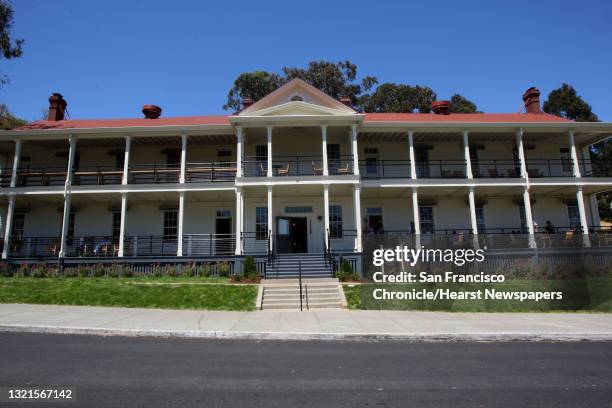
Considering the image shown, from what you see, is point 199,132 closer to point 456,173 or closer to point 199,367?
point 456,173

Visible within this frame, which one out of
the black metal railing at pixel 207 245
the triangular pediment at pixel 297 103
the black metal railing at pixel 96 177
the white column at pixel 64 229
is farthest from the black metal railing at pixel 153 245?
the triangular pediment at pixel 297 103

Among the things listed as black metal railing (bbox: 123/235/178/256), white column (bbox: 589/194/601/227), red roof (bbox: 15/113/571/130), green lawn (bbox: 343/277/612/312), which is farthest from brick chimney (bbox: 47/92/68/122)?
white column (bbox: 589/194/601/227)

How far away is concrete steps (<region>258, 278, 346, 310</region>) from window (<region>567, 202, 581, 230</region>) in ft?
51.4

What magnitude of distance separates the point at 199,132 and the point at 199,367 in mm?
15545

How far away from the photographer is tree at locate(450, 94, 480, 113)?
48.6m

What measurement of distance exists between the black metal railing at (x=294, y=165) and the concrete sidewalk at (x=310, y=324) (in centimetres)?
949

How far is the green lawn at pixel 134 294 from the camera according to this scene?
1248 centimetres

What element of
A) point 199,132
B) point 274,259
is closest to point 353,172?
point 274,259

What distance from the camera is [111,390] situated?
4.77 meters

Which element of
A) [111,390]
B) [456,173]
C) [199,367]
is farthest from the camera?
[456,173]

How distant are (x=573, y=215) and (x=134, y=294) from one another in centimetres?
2318

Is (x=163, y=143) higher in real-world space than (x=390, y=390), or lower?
higher

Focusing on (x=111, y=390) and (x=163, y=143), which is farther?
(x=163, y=143)

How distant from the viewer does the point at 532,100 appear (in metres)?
25.8
